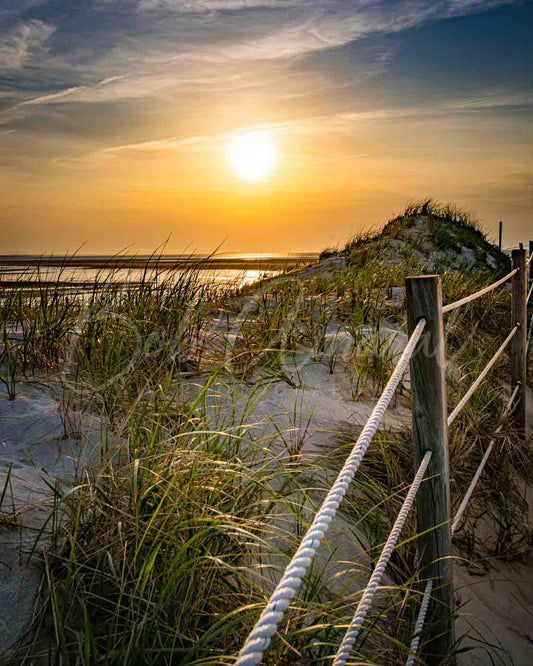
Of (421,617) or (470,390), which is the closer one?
(421,617)

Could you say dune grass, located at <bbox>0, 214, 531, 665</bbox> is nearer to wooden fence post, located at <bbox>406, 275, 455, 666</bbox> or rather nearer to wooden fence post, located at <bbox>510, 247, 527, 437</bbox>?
wooden fence post, located at <bbox>406, 275, 455, 666</bbox>

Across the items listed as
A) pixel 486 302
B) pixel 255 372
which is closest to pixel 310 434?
pixel 255 372

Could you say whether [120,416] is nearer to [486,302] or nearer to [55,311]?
[55,311]

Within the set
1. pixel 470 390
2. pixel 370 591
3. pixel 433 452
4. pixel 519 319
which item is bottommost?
pixel 370 591

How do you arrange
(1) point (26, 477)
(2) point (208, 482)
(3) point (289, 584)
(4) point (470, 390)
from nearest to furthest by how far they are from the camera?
1. (3) point (289, 584)
2. (2) point (208, 482)
3. (1) point (26, 477)
4. (4) point (470, 390)

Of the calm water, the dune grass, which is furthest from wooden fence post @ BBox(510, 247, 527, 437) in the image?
the calm water

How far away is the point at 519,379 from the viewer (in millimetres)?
4336

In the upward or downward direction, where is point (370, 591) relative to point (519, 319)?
downward

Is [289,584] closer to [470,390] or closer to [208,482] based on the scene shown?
[208,482]

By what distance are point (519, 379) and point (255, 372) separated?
222cm

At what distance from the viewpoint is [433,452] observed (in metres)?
1.86

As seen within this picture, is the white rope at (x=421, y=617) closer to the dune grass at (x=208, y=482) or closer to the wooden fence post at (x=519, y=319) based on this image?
the dune grass at (x=208, y=482)

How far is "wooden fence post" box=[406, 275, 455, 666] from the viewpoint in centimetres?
176

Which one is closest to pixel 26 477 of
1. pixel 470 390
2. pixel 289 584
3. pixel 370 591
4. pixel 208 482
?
pixel 208 482
